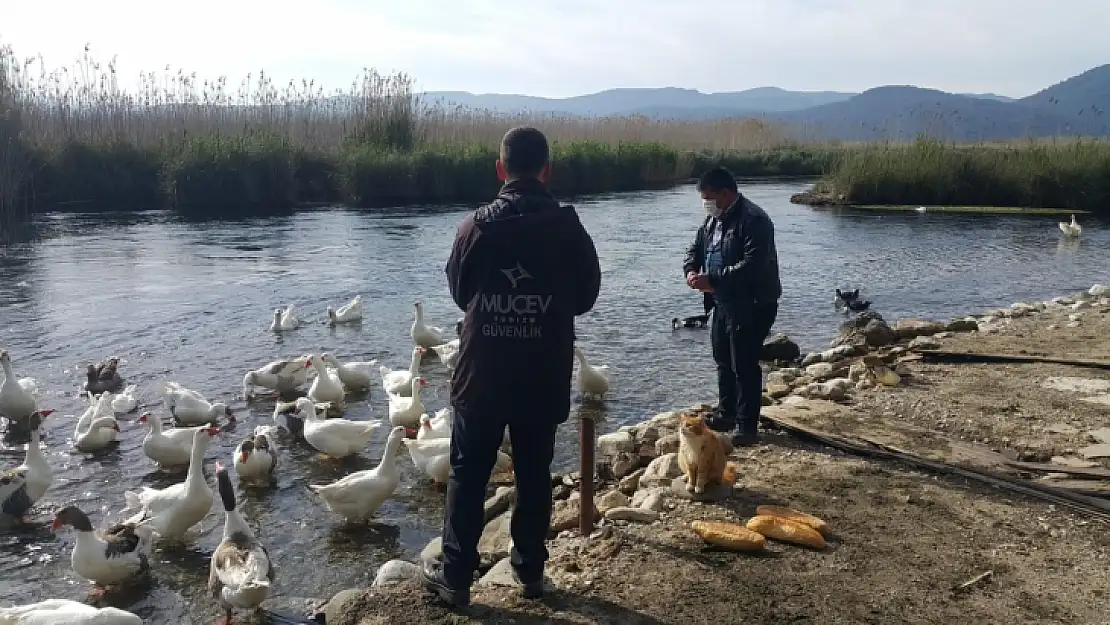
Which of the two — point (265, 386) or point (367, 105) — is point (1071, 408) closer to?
point (265, 386)

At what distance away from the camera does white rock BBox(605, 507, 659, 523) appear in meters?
5.33

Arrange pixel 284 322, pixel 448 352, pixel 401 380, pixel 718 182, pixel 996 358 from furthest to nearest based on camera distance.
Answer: pixel 284 322 < pixel 448 352 < pixel 401 380 < pixel 996 358 < pixel 718 182

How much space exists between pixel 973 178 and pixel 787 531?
30.3 m

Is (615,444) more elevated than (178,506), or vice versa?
(615,444)

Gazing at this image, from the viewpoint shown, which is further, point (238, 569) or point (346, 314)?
point (346, 314)

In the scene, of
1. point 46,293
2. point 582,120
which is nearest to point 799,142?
point 582,120

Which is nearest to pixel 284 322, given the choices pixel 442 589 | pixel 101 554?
pixel 101 554

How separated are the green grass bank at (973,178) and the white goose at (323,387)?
83.2 ft

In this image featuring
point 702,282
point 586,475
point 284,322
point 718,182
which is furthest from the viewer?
point 284,322

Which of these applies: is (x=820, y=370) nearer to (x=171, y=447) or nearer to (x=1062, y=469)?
(x=1062, y=469)

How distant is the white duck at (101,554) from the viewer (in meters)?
5.88

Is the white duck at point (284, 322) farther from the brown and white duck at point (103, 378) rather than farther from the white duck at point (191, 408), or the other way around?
the white duck at point (191, 408)

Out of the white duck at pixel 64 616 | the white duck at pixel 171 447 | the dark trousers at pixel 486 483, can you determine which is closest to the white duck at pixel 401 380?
the white duck at pixel 171 447

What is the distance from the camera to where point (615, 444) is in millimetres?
7707
